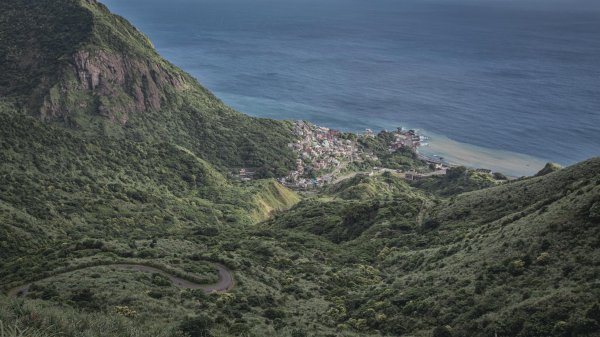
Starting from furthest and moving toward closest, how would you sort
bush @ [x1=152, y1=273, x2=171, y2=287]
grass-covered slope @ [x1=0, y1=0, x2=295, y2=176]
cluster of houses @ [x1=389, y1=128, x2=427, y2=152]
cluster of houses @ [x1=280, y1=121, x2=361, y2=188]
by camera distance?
cluster of houses @ [x1=389, y1=128, x2=427, y2=152] → cluster of houses @ [x1=280, y1=121, x2=361, y2=188] → grass-covered slope @ [x1=0, y1=0, x2=295, y2=176] → bush @ [x1=152, y1=273, x2=171, y2=287]

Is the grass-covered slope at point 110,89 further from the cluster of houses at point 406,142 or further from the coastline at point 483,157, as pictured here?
the coastline at point 483,157

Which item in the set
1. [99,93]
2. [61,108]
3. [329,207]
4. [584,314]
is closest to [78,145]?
[61,108]

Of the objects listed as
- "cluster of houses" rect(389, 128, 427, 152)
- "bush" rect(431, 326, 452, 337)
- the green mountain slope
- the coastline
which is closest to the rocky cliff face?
the green mountain slope

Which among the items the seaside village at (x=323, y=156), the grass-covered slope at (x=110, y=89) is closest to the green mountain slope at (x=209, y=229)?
the grass-covered slope at (x=110, y=89)

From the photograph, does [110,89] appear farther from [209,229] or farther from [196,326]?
[196,326]

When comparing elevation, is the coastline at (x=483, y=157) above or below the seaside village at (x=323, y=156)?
above

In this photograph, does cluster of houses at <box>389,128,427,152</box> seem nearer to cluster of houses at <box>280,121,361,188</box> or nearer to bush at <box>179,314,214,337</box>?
cluster of houses at <box>280,121,361,188</box>
